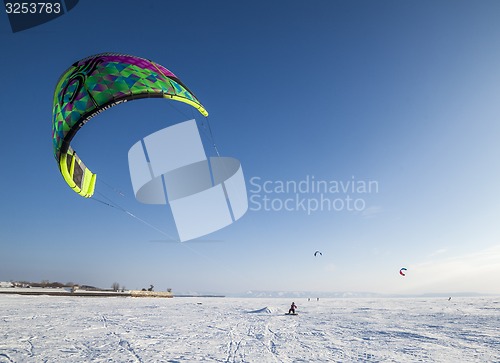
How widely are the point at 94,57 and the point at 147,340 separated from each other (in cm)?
890

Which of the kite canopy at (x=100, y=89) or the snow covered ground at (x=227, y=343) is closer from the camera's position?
the kite canopy at (x=100, y=89)

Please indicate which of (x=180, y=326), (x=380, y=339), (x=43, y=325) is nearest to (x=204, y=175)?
(x=180, y=326)

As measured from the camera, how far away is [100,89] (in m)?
6.86

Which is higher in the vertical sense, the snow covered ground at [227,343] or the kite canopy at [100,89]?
the kite canopy at [100,89]

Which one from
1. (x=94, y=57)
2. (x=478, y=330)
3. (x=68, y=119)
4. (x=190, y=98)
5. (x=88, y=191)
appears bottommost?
(x=478, y=330)

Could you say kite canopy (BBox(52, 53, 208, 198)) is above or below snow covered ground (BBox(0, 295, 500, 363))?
above

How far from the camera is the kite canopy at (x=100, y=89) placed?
6844 millimetres

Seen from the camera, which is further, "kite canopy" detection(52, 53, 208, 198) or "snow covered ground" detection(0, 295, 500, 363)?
"snow covered ground" detection(0, 295, 500, 363)

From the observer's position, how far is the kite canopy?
6.84m

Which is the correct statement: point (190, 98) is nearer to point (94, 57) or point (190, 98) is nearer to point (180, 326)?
point (94, 57)

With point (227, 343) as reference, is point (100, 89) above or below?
above

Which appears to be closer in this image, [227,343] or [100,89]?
[100,89]

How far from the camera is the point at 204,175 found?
49.0 feet

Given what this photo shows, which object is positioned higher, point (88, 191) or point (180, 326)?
point (88, 191)
